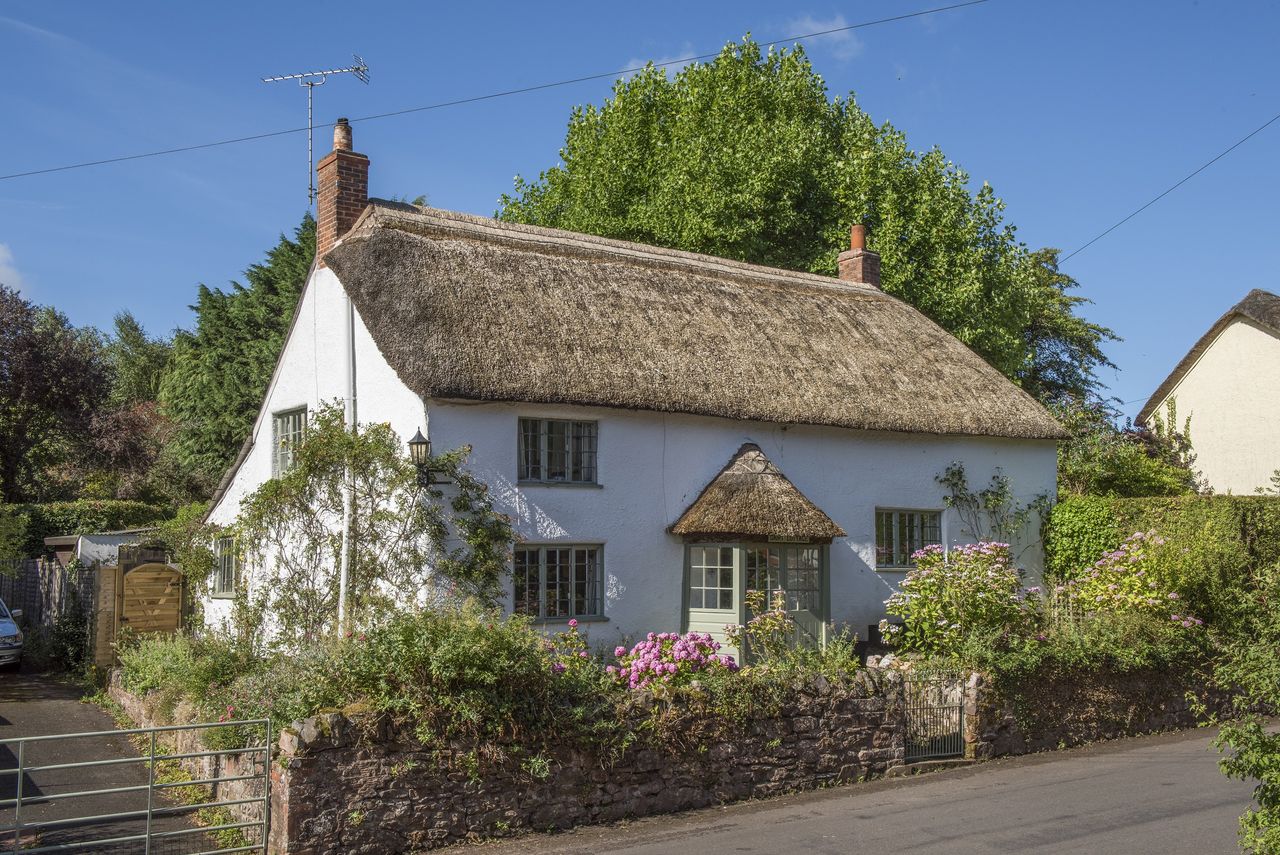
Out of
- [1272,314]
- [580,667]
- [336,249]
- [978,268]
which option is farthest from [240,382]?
[1272,314]

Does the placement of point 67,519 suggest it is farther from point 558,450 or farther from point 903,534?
point 903,534

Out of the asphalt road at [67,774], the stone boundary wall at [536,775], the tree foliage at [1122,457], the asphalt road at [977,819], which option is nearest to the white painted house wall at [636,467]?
the asphalt road at [67,774]

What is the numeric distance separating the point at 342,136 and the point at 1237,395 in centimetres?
2415

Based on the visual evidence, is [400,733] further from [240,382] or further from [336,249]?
[240,382]

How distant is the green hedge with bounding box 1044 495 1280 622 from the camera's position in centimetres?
1591

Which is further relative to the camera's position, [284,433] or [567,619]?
[284,433]

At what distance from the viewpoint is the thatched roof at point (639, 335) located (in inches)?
586

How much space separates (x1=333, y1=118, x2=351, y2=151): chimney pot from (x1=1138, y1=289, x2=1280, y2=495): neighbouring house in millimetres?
22938

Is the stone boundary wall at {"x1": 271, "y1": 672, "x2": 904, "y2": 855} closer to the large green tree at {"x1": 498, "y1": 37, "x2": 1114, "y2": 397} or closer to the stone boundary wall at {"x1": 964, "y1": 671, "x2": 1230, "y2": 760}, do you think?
the stone boundary wall at {"x1": 964, "y1": 671, "x2": 1230, "y2": 760}

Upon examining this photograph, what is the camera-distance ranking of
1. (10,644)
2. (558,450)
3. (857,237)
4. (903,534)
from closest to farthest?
(558,450), (10,644), (903,534), (857,237)

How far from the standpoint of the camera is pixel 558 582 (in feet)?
49.4

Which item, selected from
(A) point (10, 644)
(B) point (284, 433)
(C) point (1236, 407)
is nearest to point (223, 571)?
(B) point (284, 433)

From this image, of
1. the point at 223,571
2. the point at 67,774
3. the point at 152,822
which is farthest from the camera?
the point at 223,571

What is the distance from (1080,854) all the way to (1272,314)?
23.9 metres
